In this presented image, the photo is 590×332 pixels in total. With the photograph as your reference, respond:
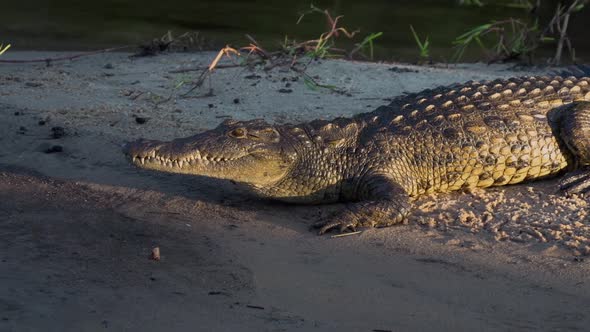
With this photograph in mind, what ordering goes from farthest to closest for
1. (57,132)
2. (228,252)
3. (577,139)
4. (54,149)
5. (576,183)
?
(57,132) < (54,149) < (577,139) < (576,183) < (228,252)

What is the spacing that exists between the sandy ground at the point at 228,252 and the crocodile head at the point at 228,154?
9.1 inches

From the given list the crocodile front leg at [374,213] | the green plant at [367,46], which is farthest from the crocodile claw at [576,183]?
the green plant at [367,46]

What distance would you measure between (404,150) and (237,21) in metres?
8.01

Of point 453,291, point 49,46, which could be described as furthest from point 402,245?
point 49,46

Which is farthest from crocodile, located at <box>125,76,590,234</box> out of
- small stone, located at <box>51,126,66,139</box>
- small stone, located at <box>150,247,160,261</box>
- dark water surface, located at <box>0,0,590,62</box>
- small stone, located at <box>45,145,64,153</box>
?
dark water surface, located at <box>0,0,590,62</box>

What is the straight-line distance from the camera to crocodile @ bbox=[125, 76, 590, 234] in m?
5.60

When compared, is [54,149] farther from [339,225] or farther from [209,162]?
[339,225]

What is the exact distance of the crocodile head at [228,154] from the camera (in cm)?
547

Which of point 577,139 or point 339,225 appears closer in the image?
point 339,225

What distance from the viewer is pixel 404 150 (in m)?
5.85

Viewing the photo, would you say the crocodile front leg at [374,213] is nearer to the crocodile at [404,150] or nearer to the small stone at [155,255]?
the crocodile at [404,150]

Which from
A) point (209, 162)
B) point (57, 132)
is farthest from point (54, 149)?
point (209, 162)

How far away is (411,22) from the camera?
46.3ft

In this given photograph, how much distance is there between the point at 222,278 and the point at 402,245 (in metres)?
1.06
